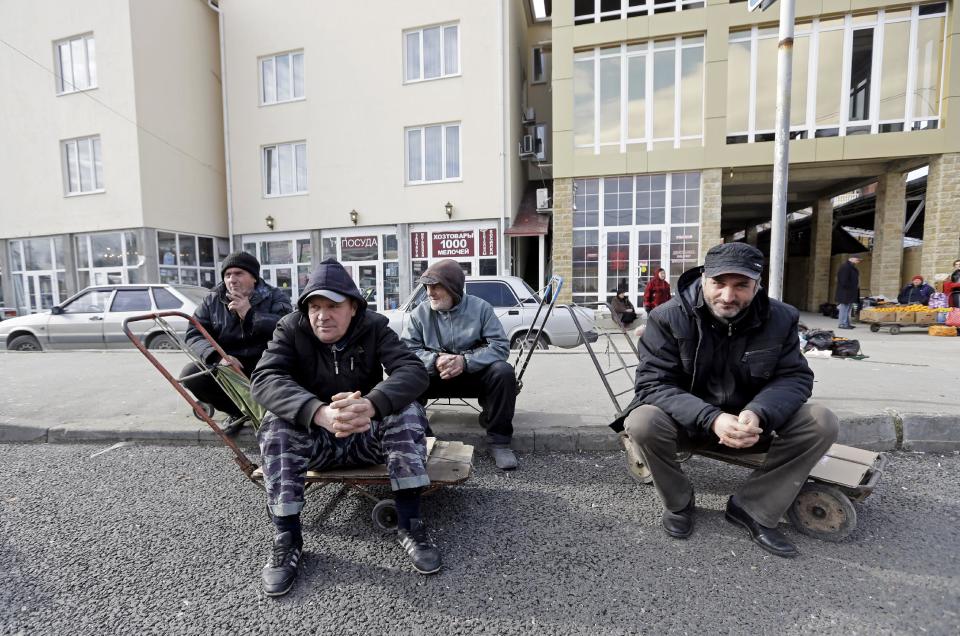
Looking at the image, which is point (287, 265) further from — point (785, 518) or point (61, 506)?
point (785, 518)

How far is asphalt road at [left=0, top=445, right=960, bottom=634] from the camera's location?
185 centimetres

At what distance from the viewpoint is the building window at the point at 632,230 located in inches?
500

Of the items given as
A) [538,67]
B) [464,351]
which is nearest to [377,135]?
[538,67]

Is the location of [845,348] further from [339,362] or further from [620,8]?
[620,8]

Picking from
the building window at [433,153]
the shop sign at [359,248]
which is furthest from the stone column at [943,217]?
the shop sign at [359,248]

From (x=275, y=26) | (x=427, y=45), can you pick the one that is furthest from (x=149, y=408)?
(x=275, y=26)

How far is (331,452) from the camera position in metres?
2.45

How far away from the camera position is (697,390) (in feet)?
8.66

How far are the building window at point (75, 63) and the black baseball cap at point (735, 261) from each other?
2011cm

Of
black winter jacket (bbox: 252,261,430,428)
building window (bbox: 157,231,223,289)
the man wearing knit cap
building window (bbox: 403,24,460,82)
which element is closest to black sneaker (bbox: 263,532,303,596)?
black winter jacket (bbox: 252,261,430,428)

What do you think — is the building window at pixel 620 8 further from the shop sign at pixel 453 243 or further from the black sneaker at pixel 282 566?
the black sneaker at pixel 282 566

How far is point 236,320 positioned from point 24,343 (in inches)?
350

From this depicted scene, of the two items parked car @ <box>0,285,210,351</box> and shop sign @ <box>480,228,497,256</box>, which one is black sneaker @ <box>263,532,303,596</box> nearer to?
parked car @ <box>0,285,210,351</box>

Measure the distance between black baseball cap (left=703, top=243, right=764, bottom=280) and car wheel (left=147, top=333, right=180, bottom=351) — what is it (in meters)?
9.16
